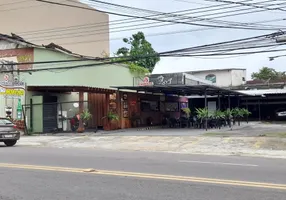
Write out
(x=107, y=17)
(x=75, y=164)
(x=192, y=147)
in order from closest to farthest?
(x=75, y=164) < (x=192, y=147) < (x=107, y=17)

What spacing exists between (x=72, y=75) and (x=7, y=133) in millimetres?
11495

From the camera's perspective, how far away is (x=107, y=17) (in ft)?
161

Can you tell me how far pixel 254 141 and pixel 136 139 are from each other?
608 cm

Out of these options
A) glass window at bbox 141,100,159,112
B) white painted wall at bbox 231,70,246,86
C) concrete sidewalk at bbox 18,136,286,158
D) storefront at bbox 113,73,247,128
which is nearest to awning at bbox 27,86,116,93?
storefront at bbox 113,73,247,128

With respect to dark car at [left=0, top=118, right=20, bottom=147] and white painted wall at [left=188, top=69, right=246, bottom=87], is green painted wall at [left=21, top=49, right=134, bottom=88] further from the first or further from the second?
white painted wall at [left=188, top=69, right=246, bottom=87]

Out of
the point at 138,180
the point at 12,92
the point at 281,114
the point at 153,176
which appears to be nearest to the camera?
the point at 138,180

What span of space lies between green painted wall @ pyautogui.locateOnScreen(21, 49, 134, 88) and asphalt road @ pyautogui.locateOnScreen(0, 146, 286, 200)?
16.1 metres

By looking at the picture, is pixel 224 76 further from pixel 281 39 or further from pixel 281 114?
pixel 281 39

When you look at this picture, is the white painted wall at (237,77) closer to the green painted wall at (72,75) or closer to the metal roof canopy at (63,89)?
the green painted wall at (72,75)

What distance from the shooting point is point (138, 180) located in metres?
8.02

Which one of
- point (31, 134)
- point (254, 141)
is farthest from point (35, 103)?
point (254, 141)

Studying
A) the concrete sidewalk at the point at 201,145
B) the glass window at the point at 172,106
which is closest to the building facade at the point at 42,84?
the concrete sidewalk at the point at 201,145

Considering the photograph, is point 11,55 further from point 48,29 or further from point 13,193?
point 13,193

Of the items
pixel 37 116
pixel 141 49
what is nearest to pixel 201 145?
pixel 37 116
